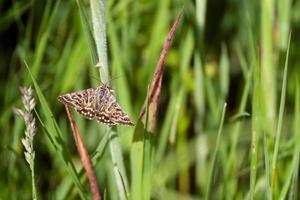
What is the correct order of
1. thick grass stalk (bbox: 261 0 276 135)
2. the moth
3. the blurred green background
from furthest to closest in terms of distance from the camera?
thick grass stalk (bbox: 261 0 276 135) → the blurred green background → the moth

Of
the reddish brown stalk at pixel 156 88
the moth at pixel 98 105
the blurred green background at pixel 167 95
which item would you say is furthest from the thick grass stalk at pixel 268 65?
the moth at pixel 98 105

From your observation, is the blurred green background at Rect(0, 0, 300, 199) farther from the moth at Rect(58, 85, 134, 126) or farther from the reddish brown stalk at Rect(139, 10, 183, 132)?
the moth at Rect(58, 85, 134, 126)

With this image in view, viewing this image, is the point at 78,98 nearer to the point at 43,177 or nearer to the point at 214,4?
the point at 43,177

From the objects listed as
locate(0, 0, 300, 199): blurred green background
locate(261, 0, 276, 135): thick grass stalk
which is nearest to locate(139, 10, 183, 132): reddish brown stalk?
locate(0, 0, 300, 199): blurred green background

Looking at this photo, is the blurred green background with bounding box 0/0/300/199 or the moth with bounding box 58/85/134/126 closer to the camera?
the moth with bounding box 58/85/134/126

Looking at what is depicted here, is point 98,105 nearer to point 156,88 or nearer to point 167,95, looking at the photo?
point 156,88

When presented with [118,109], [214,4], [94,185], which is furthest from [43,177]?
[214,4]

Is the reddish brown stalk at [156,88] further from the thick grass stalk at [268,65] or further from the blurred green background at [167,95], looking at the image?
the thick grass stalk at [268,65]
